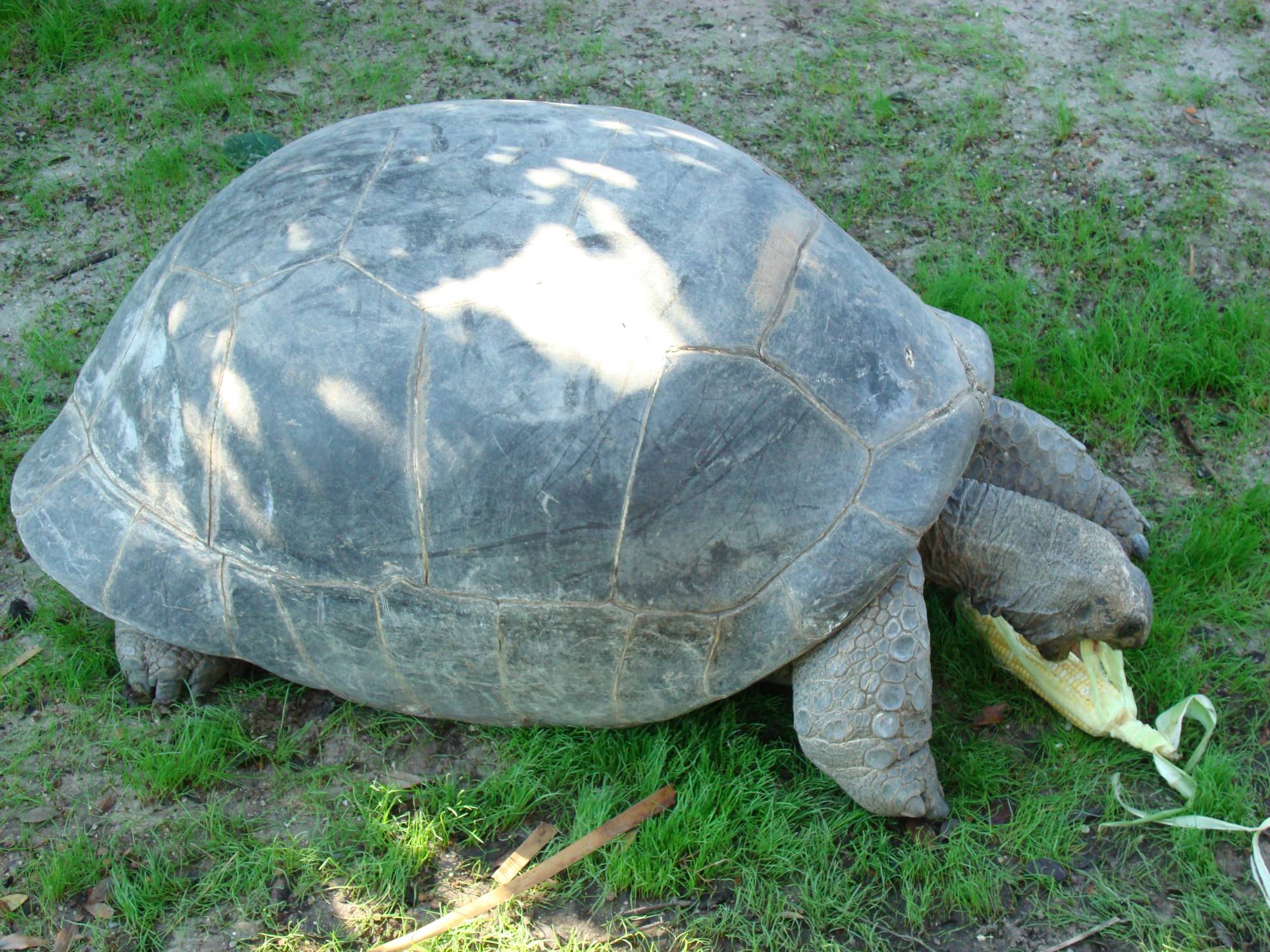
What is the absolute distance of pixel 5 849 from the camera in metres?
3.27

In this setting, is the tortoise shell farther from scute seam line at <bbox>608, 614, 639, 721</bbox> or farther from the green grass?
the green grass

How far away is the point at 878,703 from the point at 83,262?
4121 millimetres

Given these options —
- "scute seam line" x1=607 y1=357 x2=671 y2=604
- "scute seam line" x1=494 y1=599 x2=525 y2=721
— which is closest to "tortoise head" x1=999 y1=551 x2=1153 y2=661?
"scute seam line" x1=607 y1=357 x2=671 y2=604

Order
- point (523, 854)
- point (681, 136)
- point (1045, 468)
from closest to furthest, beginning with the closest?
1. point (523, 854)
2. point (681, 136)
3. point (1045, 468)

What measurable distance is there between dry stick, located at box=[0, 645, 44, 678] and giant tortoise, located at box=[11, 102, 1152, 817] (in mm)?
554

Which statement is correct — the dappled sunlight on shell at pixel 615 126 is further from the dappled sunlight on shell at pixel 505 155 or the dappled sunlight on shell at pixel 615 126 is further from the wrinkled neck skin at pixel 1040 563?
the wrinkled neck skin at pixel 1040 563

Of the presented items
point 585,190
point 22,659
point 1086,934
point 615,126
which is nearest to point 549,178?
point 585,190

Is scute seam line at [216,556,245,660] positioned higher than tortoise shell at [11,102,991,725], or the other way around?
tortoise shell at [11,102,991,725]

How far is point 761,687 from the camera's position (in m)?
3.69

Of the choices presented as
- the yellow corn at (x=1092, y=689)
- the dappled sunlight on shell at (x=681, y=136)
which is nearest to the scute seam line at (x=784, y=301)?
the dappled sunlight on shell at (x=681, y=136)

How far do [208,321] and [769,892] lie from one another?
2.31m

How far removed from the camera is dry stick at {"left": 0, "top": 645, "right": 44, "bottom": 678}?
376 cm

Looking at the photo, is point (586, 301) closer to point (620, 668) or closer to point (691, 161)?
point (691, 161)

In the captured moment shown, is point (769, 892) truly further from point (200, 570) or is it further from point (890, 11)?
point (890, 11)
